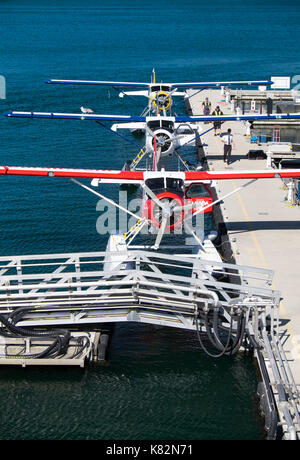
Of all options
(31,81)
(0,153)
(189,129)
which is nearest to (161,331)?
(189,129)

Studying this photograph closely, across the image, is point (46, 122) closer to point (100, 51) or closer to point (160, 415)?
point (160, 415)

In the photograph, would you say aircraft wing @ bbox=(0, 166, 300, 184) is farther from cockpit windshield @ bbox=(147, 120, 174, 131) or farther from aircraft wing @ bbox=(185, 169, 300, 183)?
cockpit windshield @ bbox=(147, 120, 174, 131)

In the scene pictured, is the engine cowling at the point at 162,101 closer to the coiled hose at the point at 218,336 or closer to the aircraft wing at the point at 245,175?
the aircraft wing at the point at 245,175

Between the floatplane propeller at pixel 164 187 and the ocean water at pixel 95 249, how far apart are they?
303 centimetres

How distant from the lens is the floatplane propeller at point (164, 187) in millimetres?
17172

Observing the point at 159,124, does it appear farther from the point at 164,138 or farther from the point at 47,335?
the point at 47,335

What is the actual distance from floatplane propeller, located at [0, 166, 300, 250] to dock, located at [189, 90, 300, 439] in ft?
4.84

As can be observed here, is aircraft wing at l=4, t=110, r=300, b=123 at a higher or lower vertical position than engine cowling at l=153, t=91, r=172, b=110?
lower

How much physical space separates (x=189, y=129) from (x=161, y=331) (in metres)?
17.9

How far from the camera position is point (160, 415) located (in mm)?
12789

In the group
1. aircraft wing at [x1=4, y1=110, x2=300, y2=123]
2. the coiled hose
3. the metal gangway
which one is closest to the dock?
the metal gangway

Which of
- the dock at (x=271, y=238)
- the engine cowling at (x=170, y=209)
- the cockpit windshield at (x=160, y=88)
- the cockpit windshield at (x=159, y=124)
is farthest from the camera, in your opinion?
the cockpit windshield at (x=160, y=88)

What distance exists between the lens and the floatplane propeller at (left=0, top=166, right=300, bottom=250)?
17172mm

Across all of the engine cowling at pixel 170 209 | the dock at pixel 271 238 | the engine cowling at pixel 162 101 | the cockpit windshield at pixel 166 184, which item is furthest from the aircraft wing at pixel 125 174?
the engine cowling at pixel 162 101
